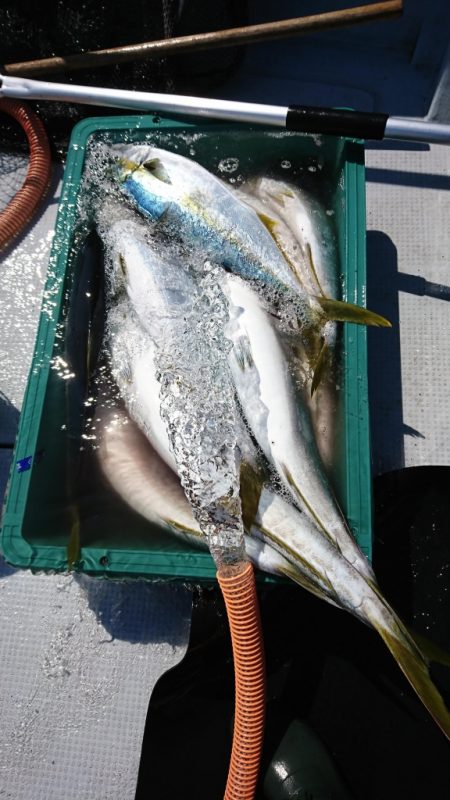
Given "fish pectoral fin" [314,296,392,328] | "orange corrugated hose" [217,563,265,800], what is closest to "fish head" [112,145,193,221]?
"fish pectoral fin" [314,296,392,328]

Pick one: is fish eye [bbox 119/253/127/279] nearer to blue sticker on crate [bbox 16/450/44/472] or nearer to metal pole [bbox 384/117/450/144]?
blue sticker on crate [bbox 16/450/44/472]

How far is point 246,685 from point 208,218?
1.60m

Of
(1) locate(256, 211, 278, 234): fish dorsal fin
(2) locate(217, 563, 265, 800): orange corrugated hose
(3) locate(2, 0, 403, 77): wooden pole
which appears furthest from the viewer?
(3) locate(2, 0, 403, 77): wooden pole

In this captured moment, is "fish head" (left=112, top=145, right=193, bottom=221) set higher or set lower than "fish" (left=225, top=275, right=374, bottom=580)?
higher

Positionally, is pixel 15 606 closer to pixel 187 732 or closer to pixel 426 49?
pixel 187 732

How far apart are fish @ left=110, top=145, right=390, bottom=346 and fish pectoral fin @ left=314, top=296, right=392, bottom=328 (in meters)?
0.01

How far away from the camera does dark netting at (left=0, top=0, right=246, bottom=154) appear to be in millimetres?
2604

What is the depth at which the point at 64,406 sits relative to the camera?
2.06 meters

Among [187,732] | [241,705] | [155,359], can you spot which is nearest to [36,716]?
[187,732]

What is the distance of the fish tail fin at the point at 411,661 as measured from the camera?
1350 mm

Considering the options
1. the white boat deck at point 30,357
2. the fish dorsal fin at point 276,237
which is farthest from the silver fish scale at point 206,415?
the white boat deck at point 30,357

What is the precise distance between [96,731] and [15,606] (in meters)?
0.53

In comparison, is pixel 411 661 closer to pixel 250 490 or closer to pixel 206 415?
pixel 250 490

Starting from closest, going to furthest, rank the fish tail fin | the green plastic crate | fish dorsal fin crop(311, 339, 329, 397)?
the fish tail fin → the green plastic crate → fish dorsal fin crop(311, 339, 329, 397)
